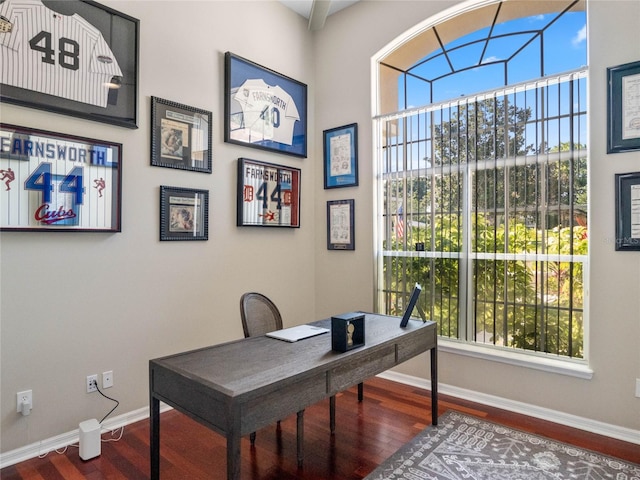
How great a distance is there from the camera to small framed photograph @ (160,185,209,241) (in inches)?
112

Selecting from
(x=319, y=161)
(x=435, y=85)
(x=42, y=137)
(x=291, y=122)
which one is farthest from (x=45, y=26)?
(x=435, y=85)

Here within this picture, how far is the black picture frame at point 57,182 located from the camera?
2.17 meters

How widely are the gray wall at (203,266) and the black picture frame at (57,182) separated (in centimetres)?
7

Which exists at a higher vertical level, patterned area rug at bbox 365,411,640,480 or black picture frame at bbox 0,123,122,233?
black picture frame at bbox 0,123,122,233

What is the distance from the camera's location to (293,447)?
242cm

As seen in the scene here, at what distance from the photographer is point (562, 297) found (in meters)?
2.78

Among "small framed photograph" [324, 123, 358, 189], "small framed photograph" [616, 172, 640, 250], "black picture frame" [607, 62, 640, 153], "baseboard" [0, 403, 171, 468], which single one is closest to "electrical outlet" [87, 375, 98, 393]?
"baseboard" [0, 403, 171, 468]

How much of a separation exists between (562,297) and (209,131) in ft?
9.42

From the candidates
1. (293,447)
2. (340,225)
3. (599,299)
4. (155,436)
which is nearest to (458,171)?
(340,225)

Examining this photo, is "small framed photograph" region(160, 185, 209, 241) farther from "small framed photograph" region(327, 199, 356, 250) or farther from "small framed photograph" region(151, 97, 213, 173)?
"small framed photograph" region(327, 199, 356, 250)

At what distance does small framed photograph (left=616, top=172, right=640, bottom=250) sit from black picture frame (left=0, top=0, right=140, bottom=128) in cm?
317

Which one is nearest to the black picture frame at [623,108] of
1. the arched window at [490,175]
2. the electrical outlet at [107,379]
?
the arched window at [490,175]

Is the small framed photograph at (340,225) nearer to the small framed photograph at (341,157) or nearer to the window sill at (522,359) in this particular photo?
the small framed photograph at (341,157)

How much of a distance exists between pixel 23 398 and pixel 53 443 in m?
0.34
